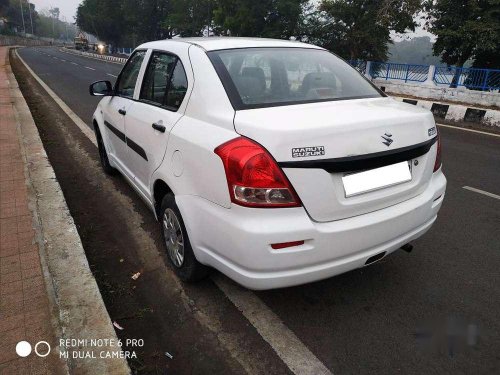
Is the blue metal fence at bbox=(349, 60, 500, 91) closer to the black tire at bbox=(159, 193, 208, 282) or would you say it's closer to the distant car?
the distant car


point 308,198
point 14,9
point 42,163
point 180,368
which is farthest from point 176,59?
point 14,9

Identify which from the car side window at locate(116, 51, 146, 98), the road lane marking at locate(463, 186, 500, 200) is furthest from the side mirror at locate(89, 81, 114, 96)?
the road lane marking at locate(463, 186, 500, 200)

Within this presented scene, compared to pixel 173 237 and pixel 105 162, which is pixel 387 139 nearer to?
pixel 173 237

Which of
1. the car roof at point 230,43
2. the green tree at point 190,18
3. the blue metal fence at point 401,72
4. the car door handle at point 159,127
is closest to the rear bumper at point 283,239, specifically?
the car door handle at point 159,127

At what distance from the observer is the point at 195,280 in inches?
109

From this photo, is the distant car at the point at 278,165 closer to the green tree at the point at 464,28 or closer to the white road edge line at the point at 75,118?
the white road edge line at the point at 75,118

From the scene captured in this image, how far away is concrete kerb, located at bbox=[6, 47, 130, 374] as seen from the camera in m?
2.09

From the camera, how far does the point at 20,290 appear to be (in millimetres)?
2559

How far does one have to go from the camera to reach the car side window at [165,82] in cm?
279

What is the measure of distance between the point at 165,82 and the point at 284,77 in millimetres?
909

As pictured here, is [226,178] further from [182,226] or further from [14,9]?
[14,9]

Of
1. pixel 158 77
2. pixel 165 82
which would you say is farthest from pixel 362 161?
pixel 158 77

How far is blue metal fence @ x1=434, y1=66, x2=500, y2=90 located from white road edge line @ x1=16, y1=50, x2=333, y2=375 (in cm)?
1355

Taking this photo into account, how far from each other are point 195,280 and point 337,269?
1050 millimetres
